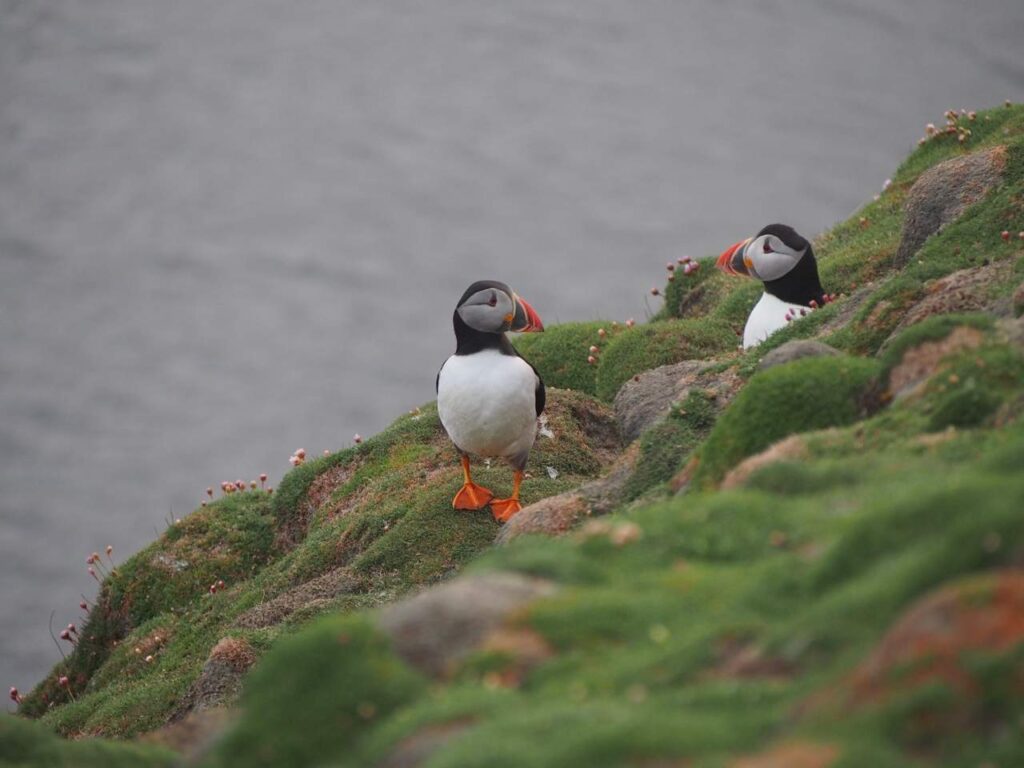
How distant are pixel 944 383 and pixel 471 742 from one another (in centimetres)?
358

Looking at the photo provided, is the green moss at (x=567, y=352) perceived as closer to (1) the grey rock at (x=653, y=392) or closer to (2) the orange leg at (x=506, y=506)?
(1) the grey rock at (x=653, y=392)

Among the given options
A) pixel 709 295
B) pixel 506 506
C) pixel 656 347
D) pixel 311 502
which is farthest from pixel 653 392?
pixel 709 295

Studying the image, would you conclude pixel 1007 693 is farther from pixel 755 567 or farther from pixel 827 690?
pixel 755 567

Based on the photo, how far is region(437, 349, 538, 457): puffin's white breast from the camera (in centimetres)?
1107

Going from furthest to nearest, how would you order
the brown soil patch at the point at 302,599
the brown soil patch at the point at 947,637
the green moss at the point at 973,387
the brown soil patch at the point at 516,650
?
1. the brown soil patch at the point at 302,599
2. the green moss at the point at 973,387
3. the brown soil patch at the point at 516,650
4. the brown soil patch at the point at 947,637

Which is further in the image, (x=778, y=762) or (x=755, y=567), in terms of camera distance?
(x=755, y=567)

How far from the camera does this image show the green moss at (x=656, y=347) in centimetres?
1385

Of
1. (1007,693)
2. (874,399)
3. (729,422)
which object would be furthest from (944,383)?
(1007,693)

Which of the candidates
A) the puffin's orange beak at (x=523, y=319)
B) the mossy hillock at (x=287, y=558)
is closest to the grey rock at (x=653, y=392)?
the mossy hillock at (x=287, y=558)

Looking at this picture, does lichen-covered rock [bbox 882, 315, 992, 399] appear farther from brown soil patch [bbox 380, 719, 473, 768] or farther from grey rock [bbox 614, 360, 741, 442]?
brown soil patch [bbox 380, 719, 473, 768]

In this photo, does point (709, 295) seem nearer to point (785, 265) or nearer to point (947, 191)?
point (785, 265)

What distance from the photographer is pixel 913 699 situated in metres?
4.25

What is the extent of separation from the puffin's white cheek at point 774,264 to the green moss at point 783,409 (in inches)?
203

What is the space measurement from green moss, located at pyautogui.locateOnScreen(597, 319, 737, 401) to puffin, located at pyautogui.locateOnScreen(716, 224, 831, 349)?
91 cm
